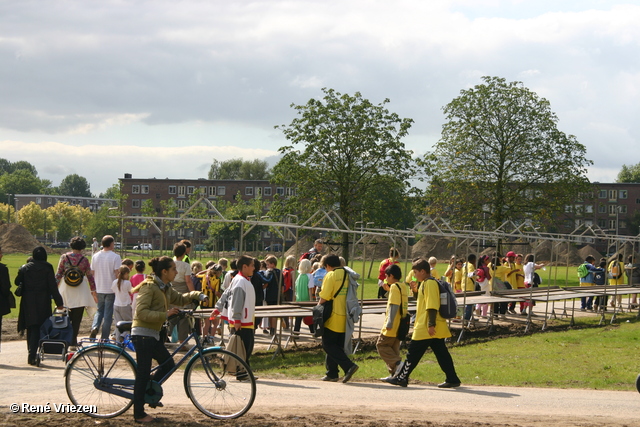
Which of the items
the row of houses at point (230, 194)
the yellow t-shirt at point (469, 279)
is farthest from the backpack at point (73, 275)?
the row of houses at point (230, 194)

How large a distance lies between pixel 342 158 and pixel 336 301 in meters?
33.3

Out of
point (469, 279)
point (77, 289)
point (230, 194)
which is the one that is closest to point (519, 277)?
point (469, 279)

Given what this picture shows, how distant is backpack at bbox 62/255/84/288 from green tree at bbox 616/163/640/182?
440 ft

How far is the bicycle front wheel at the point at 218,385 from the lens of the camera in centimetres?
767

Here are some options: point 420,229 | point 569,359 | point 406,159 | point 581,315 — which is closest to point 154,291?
point 569,359

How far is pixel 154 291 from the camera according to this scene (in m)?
7.77

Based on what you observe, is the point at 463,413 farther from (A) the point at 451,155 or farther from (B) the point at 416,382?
(A) the point at 451,155

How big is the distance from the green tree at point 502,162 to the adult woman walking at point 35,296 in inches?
1386

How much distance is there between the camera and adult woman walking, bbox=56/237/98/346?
12.4 metres

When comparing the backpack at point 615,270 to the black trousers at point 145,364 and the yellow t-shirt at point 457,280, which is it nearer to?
the yellow t-shirt at point 457,280

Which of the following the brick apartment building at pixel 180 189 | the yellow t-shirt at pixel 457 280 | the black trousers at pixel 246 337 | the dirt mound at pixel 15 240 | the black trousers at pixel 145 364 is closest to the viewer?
the black trousers at pixel 145 364

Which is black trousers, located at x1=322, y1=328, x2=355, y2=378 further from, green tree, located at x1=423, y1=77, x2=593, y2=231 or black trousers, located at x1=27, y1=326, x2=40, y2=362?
green tree, located at x1=423, y1=77, x2=593, y2=231

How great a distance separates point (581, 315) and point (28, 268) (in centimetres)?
1811

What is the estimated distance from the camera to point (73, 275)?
40.8 ft
